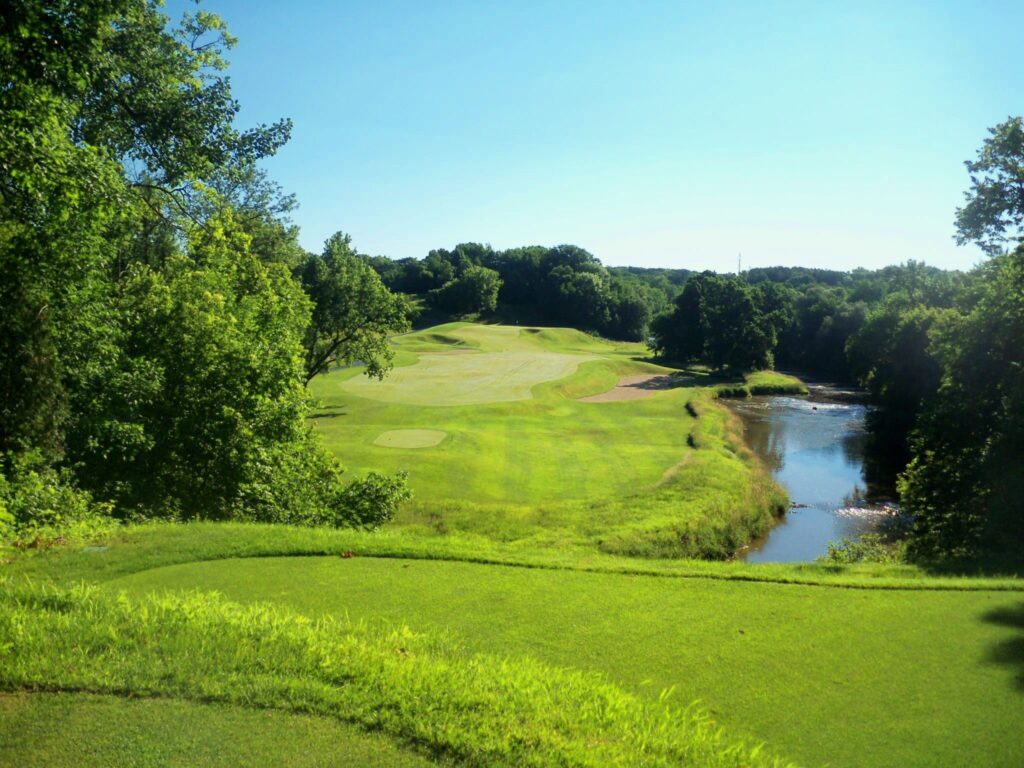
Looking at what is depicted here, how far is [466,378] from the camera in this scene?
62.9 metres

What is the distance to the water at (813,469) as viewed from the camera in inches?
1107

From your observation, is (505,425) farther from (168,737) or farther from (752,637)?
(168,737)

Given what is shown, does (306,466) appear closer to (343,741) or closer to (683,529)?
(683,529)

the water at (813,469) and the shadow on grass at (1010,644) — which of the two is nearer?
the shadow on grass at (1010,644)

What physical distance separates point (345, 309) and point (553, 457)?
15.4 metres

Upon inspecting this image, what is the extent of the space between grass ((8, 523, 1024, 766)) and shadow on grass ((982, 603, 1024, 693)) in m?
0.03

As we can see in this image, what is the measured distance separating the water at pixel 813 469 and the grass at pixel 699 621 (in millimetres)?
16937

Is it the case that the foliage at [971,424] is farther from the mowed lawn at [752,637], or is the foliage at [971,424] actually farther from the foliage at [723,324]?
the foliage at [723,324]

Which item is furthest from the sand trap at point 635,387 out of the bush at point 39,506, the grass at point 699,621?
the grass at point 699,621

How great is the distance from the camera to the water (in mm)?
28109

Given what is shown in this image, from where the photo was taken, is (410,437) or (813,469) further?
(813,469)

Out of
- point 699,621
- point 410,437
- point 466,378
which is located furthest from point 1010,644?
point 466,378

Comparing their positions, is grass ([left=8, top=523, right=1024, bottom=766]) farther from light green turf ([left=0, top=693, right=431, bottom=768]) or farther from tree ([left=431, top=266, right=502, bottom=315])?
tree ([left=431, top=266, right=502, bottom=315])

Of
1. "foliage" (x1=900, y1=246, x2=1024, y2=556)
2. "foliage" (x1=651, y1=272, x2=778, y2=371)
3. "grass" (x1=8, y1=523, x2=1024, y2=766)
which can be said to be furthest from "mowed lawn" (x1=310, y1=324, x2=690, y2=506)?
"grass" (x1=8, y1=523, x2=1024, y2=766)
